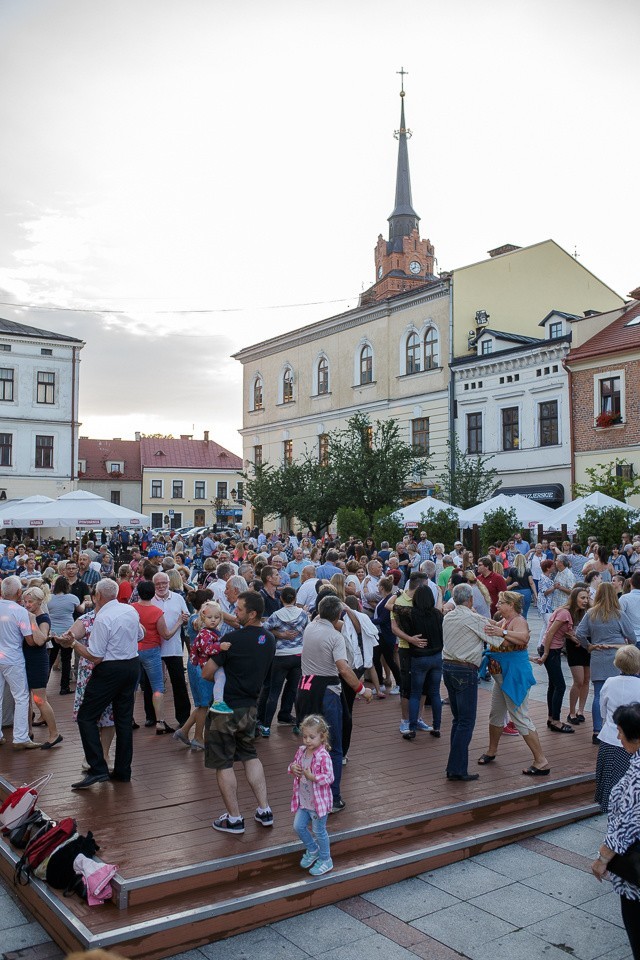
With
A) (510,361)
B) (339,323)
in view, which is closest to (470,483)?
(510,361)

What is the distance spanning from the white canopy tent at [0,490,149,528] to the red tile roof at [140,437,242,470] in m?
48.0

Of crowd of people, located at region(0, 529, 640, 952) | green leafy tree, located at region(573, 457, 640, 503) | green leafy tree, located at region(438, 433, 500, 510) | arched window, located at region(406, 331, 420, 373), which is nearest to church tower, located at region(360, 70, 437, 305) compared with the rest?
arched window, located at region(406, 331, 420, 373)

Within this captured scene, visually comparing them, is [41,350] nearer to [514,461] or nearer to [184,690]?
[514,461]

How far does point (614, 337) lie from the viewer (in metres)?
29.1

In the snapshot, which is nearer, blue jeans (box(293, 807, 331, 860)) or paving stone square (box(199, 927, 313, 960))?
paving stone square (box(199, 927, 313, 960))

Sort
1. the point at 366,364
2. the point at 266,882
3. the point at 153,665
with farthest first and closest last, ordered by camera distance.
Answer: the point at 366,364 → the point at 153,665 → the point at 266,882

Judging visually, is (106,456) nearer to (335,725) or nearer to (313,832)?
(335,725)

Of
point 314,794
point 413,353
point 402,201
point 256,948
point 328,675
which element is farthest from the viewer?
point 402,201

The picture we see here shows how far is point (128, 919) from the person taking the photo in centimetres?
510

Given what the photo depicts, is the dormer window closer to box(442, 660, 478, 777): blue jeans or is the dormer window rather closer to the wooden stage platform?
the wooden stage platform

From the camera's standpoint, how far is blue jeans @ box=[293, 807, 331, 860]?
18.6 ft

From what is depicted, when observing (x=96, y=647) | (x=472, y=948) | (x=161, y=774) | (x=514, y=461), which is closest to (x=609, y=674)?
(x=472, y=948)

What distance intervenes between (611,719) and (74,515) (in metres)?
18.9

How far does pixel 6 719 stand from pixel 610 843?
23.7ft
